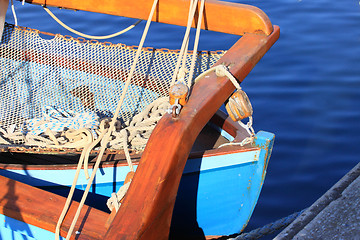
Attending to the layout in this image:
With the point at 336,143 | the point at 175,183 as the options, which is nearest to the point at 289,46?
the point at 336,143

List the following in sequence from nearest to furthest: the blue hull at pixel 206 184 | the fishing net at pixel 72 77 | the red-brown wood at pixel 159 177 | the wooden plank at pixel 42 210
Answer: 1. the red-brown wood at pixel 159 177
2. the wooden plank at pixel 42 210
3. the blue hull at pixel 206 184
4. the fishing net at pixel 72 77

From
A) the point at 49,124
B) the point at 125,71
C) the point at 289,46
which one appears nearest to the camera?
the point at 49,124

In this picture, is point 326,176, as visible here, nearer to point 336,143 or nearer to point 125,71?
point 336,143

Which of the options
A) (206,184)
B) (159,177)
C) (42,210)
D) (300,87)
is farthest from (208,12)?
(300,87)

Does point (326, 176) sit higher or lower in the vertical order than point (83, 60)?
lower

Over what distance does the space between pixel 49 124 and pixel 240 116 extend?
69.4 inches

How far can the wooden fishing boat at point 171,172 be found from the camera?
6.20ft

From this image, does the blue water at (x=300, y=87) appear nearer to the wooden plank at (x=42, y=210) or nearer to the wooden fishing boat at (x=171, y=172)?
the wooden fishing boat at (x=171, y=172)

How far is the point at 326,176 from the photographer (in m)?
4.16

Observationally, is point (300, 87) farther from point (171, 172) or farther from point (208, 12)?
point (171, 172)

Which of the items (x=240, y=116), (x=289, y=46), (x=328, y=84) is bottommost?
(x=240, y=116)

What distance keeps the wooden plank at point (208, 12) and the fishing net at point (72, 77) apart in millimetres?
913

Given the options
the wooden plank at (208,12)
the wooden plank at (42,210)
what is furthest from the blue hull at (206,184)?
the wooden plank at (208,12)

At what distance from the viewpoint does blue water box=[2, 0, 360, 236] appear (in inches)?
163
